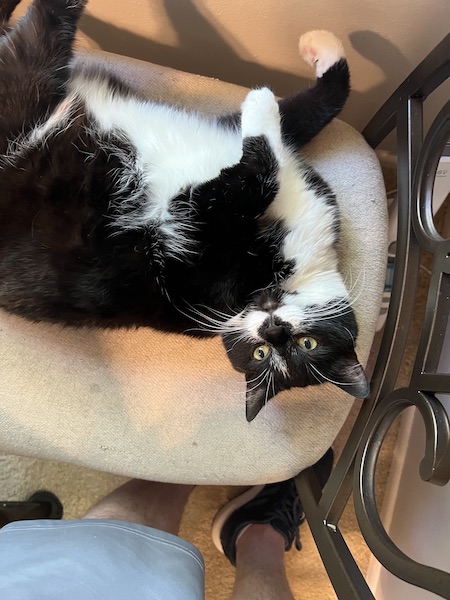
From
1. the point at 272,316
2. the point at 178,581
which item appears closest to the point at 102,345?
the point at 272,316

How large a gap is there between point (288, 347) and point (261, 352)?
0.16 feet

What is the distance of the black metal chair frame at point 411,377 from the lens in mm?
675

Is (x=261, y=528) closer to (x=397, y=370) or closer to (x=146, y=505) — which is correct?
(x=146, y=505)

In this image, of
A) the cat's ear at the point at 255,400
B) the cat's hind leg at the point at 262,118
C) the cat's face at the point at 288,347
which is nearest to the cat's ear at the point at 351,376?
the cat's face at the point at 288,347

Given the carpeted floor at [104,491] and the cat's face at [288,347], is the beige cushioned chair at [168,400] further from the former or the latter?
the carpeted floor at [104,491]

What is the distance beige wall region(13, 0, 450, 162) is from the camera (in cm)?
89

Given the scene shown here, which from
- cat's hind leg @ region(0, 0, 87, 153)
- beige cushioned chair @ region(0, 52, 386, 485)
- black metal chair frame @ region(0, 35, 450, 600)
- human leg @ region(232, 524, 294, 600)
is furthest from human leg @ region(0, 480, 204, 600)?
cat's hind leg @ region(0, 0, 87, 153)

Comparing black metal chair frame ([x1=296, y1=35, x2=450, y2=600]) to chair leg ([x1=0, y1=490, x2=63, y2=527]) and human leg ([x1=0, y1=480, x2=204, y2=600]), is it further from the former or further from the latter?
chair leg ([x1=0, y1=490, x2=63, y2=527])

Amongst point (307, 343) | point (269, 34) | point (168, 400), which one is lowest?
point (168, 400)

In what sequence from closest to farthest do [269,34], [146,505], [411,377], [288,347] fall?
[411,377] → [288,347] → [269,34] → [146,505]

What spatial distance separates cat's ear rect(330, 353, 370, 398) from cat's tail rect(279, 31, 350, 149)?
39 cm

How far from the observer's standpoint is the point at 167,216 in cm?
82

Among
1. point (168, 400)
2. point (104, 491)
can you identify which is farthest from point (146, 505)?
point (168, 400)

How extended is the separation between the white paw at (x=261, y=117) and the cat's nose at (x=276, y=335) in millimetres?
298
